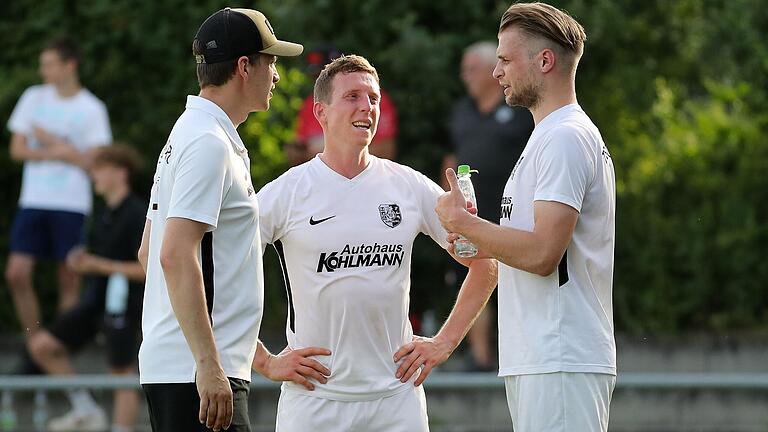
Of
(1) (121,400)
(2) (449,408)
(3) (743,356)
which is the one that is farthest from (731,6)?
(1) (121,400)

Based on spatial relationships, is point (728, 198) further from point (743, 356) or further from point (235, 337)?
point (235, 337)

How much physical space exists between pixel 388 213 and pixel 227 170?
98cm

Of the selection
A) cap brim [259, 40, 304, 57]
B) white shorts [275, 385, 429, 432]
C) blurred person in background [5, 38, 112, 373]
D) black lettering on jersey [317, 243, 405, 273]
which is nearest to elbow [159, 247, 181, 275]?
cap brim [259, 40, 304, 57]

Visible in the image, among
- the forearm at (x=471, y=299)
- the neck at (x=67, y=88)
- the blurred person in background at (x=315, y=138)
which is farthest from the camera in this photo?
the neck at (x=67, y=88)

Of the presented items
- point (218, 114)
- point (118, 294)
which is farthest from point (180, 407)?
point (118, 294)

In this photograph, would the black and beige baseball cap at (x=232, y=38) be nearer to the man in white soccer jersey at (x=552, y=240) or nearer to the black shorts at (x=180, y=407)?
the man in white soccer jersey at (x=552, y=240)

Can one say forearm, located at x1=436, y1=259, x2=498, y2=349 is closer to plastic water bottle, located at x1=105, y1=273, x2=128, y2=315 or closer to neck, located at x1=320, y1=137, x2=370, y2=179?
neck, located at x1=320, y1=137, x2=370, y2=179

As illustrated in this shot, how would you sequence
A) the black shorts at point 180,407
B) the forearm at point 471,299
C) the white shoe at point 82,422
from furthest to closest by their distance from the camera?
1. the white shoe at point 82,422
2. the forearm at point 471,299
3. the black shorts at point 180,407

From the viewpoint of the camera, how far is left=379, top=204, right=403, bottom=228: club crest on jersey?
6.20 m

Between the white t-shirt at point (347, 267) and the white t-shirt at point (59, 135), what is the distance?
5.37 meters

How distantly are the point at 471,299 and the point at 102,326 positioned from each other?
5.26 m

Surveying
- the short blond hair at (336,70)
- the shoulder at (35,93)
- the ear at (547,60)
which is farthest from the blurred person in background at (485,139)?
the ear at (547,60)

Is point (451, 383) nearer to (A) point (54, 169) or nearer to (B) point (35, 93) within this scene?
(A) point (54, 169)

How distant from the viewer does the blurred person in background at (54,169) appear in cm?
1130
